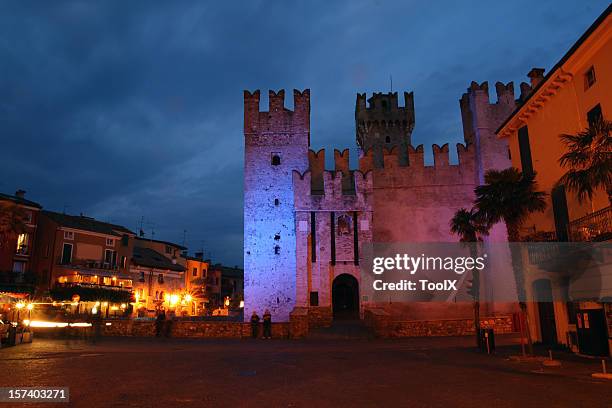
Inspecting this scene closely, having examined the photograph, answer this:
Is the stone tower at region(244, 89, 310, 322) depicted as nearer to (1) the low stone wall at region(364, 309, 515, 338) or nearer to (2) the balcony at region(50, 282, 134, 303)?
(1) the low stone wall at region(364, 309, 515, 338)

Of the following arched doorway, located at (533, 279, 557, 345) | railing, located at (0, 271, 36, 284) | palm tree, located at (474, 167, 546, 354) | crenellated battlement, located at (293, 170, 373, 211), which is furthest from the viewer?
railing, located at (0, 271, 36, 284)

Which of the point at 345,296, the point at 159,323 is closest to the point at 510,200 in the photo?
the point at 159,323

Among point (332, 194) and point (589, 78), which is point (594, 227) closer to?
point (589, 78)

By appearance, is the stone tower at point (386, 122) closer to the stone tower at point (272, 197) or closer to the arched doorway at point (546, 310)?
the stone tower at point (272, 197)

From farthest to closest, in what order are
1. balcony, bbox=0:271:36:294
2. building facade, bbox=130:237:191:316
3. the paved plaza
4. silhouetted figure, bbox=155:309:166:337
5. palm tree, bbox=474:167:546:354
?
building facade, bbox=130:237:191:316 < balcony, bbox=0:271:36:294 < silhouetted figure, bbox=155:309:166:337 < palm tree, bbox=474:167:546:354 < the paved plaza

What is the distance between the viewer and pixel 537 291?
17812mm

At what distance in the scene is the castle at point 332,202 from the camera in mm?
30234

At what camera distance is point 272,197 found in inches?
1275

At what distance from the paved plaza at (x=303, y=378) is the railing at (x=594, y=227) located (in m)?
3.43

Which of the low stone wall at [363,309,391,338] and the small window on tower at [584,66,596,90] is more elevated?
the small window on tower at [584,66,596,90]

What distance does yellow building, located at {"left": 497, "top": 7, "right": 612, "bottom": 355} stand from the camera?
13.2 metres

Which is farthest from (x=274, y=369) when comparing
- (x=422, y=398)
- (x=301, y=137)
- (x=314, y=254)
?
(x=301, y=137)

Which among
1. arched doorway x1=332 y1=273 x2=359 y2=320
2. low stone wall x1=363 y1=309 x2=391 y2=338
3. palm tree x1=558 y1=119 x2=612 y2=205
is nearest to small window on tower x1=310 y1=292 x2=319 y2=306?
arched doorway x1=332 y1=273 x2=359 y2=320

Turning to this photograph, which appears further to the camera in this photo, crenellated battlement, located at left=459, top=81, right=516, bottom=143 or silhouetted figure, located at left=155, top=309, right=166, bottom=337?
crenellated battlement, located at left=459, top=81, right=516, bottom=143
